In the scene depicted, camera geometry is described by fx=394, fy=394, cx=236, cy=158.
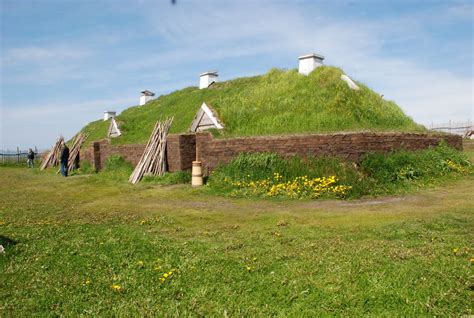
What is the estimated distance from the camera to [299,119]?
1321 centimetres

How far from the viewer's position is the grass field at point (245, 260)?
381 centimetres

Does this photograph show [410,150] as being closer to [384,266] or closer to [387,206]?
[387,206]

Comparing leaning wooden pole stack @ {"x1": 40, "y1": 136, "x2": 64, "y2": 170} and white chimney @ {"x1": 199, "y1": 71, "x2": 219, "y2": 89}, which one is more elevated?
white chimney @ {"x1": 199, "y1": 71, "x2": 219, "y2": 89}

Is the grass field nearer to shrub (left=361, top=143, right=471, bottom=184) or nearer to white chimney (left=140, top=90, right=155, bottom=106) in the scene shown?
shrub (left=361, top=143, right=471, bottom=184)

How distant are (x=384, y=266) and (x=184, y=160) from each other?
10.1 meters

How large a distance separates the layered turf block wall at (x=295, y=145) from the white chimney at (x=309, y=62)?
17.2 feet

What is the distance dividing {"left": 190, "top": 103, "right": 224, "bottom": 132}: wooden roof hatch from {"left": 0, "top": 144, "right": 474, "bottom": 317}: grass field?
6.45m

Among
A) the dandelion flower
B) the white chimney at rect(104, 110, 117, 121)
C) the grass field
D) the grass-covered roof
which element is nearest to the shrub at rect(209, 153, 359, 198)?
the grass field

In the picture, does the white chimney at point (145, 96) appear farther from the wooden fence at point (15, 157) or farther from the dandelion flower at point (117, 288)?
the dandelion flower at point (117, 288)

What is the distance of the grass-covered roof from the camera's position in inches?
511

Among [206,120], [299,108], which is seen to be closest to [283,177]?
[299,108]

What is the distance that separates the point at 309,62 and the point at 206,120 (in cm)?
480

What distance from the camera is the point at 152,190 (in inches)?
467

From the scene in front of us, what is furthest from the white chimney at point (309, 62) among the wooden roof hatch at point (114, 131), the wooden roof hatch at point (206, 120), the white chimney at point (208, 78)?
the wooden roof hatch at point (114, 131)
